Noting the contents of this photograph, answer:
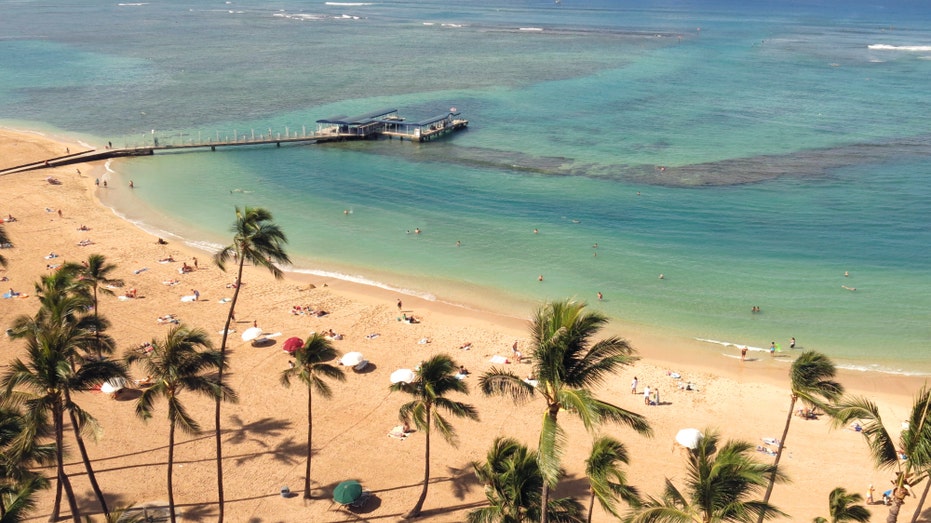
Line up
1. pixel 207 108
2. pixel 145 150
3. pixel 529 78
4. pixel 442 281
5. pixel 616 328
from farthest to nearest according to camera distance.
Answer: pixel 529 78, pixel 207 108, pixel 145 150, pixel 442 281, pixel 616 328

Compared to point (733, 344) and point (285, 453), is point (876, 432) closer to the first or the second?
point (285, 453)

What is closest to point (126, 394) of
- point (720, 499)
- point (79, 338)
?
point (79, 338)

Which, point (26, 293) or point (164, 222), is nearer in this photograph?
point (26, 293)

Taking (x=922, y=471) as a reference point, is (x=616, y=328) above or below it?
below

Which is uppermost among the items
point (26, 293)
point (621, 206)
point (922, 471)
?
point (922, 471)

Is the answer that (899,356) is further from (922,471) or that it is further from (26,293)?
(26,293)

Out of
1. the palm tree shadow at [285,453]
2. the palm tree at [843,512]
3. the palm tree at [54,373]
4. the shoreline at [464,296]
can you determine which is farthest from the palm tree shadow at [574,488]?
the palm tree at [54,373]

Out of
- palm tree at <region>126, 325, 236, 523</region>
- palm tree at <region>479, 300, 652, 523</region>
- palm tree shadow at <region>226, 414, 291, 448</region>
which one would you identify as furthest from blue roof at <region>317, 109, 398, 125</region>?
palm tree at <region>479, 300, 652, 523</region>

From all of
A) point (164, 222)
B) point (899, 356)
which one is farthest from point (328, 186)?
point (899, 356)
